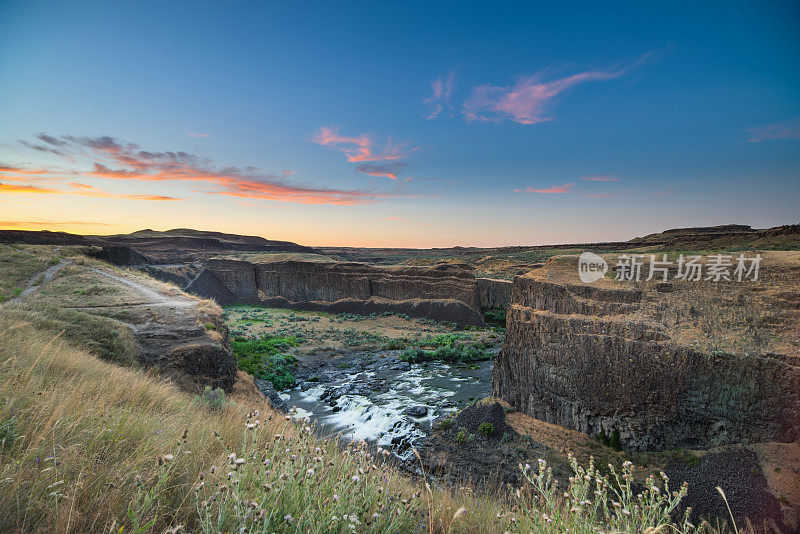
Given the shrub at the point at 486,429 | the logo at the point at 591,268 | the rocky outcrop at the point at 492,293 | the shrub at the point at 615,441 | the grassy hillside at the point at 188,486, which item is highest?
the logo at the point at 591,268

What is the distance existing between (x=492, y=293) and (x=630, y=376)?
31.2 metres

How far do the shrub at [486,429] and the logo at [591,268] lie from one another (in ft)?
25.2

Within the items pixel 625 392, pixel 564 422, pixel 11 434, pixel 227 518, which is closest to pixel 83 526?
pixel 227 518

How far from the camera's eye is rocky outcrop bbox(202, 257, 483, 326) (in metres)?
42.9

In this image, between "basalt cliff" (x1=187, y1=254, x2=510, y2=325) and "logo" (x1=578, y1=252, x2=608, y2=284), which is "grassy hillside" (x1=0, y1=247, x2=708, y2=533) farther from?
"basalt cliff" (x1=187, y1=254, x2=510, y2=325)

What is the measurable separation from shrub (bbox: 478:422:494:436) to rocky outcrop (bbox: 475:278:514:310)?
2904cm

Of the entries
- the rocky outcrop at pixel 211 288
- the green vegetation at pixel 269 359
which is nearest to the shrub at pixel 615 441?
the green vegetation at pixel 269 359

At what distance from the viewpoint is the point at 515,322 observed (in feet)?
58.1

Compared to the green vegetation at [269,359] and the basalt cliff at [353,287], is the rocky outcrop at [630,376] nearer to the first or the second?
the green vegetation at [269,359]

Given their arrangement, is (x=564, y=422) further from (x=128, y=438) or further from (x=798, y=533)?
(x=128, y=438)

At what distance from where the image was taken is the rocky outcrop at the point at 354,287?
42.9m

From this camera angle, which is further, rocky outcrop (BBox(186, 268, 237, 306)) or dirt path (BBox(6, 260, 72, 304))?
rocky outcrop (BBox(186, 268, 237, 306))

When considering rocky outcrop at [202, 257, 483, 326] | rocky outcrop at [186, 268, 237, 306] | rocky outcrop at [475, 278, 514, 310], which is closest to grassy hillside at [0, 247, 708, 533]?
rocky outcrop at [202, 257, 483, 326]

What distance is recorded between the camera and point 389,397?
69.0 ft
